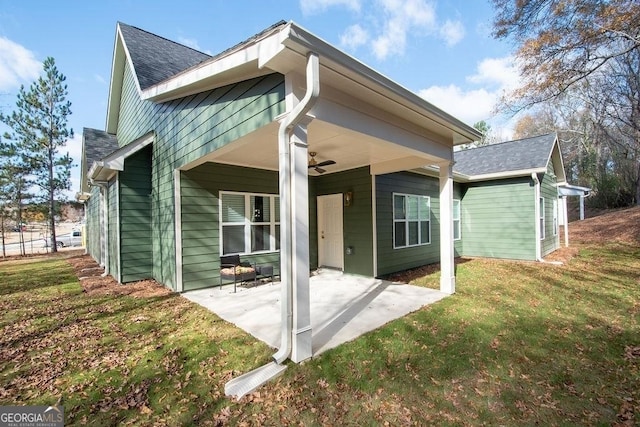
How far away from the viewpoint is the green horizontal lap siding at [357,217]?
6828mm

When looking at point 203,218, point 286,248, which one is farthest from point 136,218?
point 286,248

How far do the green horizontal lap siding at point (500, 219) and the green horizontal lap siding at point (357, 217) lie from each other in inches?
202

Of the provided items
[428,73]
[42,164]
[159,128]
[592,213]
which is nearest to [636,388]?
[159,128]

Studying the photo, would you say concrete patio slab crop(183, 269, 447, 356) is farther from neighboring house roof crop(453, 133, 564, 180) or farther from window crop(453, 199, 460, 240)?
neighboring house roof crop(453, 133, 564, 180)

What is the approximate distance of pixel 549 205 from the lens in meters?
10.6

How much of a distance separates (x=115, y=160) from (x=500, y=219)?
10855 mm

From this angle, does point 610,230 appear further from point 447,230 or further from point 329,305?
point 329,305

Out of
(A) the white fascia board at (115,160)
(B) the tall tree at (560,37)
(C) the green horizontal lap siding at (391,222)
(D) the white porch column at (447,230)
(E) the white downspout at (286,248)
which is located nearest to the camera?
(E) the white downspout at (286,248)

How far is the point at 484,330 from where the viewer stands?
3713 mm

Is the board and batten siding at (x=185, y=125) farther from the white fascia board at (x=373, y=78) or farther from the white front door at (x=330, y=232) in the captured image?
the white front door at (x=330, y=232)

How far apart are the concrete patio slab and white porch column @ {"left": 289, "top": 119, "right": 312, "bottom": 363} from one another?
0.98 ft

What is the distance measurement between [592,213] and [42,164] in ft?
111

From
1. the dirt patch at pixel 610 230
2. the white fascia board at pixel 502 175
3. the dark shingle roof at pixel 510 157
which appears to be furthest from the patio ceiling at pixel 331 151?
the dirt patch at pixel 610 230

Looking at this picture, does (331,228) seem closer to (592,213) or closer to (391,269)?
(391,269)
